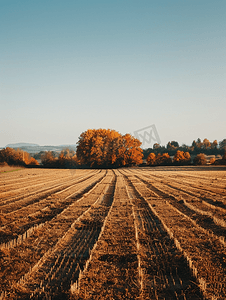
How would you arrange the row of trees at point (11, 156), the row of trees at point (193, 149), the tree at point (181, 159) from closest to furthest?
the row of trees at point (11, 156), the tree at point (181, 159), the row of trees at point (193, 149)

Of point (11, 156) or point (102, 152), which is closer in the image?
point (102, 152)

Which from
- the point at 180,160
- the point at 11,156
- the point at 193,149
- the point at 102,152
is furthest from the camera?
the point at 193,149

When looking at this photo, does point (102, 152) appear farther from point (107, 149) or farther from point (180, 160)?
point (180, 160)

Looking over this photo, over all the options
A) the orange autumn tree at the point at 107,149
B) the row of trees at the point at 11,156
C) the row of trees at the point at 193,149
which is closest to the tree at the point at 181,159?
the orange autumn tree at the point at 107,149

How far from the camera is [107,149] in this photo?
229 feet

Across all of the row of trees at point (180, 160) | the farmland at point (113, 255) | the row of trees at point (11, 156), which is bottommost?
the farmland at point (113, 255)

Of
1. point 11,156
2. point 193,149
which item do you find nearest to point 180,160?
point 193,149

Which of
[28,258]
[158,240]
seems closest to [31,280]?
[28,258]

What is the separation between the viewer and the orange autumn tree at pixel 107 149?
221 ft

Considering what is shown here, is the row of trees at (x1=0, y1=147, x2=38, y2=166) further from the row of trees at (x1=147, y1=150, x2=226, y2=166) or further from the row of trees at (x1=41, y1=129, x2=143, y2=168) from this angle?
the row of trees at (x1=147, y1=150, x2=226, y2=166)

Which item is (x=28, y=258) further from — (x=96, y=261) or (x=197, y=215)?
(x=197, y=215)

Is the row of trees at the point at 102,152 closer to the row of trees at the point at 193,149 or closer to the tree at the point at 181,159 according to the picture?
the tree at the point at 181,159

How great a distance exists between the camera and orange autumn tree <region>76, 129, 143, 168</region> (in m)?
67.4

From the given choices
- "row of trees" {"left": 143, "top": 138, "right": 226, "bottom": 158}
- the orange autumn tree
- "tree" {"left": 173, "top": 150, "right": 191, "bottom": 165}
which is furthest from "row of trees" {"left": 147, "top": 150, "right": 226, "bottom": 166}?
"row of trees" {"left": 143, "top": 138, "right": 226, "bottom": 158}
